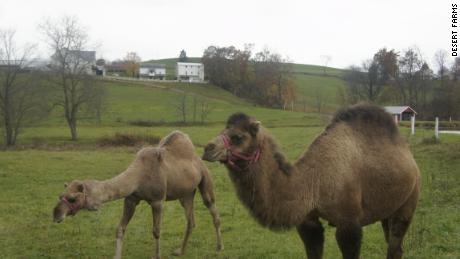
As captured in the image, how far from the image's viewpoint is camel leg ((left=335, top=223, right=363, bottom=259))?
4816 mm

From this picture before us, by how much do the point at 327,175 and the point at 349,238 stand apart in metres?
0.70

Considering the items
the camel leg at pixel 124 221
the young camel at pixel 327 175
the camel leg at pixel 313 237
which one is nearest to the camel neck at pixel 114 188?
the camel leg at pixel 124 221

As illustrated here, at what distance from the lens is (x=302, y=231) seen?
5.32 m

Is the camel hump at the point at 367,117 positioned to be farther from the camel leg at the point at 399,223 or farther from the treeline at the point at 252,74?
the treeline at the point at 252,74

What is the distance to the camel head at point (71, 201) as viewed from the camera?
564 centimetres

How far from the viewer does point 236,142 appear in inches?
179

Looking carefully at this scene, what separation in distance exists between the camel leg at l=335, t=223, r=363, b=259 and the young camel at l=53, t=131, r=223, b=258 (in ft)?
10.5

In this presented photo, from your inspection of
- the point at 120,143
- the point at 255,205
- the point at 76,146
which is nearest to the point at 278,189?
the point at 255,205

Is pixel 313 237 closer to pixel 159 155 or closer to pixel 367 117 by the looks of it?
pixel 367 117

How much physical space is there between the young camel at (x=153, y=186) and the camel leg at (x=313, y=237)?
2.76 m

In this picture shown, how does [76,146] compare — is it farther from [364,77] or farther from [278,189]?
[364,77]

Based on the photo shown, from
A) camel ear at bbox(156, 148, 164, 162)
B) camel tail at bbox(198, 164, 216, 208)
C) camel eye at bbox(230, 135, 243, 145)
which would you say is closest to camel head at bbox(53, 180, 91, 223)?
camel ear at bbox(156, 148, 164, 162)

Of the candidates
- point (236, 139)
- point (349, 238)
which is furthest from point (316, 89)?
Answer: point (236, 139)

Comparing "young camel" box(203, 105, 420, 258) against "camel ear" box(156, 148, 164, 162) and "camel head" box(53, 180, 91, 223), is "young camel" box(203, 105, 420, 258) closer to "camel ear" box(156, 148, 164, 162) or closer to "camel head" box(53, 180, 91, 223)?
"camel head" box(53, 180, 91, 223)
